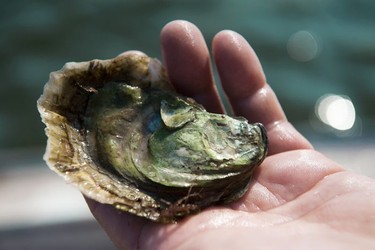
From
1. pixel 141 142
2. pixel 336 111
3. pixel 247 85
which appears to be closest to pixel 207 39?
pixel 336 111

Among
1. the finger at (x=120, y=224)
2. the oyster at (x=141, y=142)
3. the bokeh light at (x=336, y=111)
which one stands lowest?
the bokeh light at (x=336, y=111)

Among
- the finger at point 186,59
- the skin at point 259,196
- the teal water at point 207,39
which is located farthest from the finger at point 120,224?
the teal water at point 207,39

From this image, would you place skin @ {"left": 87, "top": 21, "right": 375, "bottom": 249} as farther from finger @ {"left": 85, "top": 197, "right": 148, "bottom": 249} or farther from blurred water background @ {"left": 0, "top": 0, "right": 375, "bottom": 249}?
blurred water background @ {"left": 0, "top": 0, "right": 375, "bottom": 249}

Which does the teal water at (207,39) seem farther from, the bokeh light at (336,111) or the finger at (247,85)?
the finger at (247,85)

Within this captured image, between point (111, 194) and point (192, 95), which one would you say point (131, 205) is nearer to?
point (111, 194)

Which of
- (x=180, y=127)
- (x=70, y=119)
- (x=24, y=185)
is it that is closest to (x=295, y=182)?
(x=180, y=127)

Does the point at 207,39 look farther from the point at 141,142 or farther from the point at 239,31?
the point at 141,142
